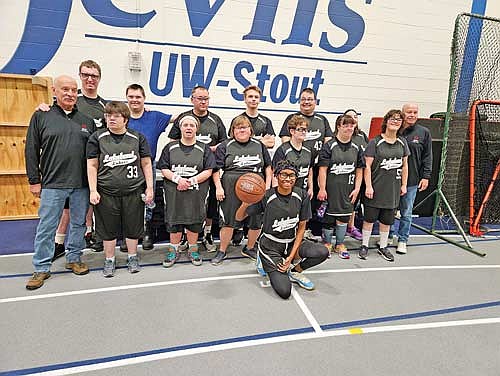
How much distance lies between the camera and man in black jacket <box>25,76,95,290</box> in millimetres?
2850

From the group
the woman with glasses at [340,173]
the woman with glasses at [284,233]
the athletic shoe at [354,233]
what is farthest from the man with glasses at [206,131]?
the athletic shoe at [354,233]

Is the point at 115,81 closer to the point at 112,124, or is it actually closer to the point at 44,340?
the point at 112,124

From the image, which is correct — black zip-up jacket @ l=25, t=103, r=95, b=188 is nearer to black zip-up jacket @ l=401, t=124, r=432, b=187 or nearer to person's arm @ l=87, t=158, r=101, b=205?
person's arm @ l=87, t=158, r=101, b=205

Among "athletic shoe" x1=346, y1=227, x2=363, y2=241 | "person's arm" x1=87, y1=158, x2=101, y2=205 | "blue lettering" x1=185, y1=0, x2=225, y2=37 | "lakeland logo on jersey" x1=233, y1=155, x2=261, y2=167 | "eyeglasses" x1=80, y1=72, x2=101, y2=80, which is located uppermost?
"blue lettering" x1=185, y1=0, x2=225, y2=37

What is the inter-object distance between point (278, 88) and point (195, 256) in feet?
11.0

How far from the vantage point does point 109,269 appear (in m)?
3.23

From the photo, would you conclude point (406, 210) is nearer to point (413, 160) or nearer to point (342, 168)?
point (413, 160)

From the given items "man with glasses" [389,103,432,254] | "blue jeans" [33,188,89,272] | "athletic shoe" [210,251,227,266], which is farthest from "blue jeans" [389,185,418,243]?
"blue jeans" [33,188,89,272]

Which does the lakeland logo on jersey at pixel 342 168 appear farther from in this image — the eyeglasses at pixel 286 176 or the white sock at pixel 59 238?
the white sock at pixel 59 238

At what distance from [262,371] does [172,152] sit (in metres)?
2.06

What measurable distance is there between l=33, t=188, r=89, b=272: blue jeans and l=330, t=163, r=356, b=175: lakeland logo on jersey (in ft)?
8.02

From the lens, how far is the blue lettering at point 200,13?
5070mm

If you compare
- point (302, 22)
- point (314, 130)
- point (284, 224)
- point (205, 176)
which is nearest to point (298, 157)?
point (314, 130)

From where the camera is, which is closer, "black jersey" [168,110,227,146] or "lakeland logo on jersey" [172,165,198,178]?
"lakeland logo on jersey" [172,165,198,178]
